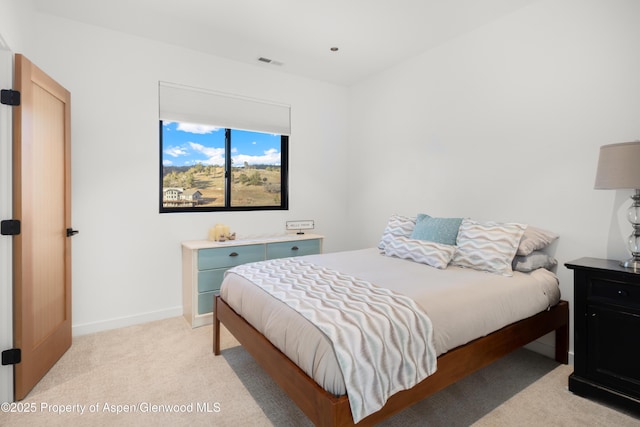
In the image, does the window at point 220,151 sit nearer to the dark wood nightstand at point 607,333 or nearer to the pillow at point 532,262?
the pillow at point 532,262

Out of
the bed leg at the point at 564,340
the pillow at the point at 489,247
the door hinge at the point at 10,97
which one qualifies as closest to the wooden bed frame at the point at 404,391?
the bed leg at the point at 564,340

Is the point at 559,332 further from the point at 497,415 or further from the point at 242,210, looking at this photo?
the point at 242,210

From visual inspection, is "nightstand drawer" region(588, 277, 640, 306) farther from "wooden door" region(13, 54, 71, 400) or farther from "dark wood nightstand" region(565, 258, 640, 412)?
"wooden door" region(13, 54, 71, 400)

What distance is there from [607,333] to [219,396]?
238 cm

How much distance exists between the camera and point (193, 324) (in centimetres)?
313

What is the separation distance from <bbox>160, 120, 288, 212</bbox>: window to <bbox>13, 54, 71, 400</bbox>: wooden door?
93cm

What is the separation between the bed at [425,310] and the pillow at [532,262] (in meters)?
0.04

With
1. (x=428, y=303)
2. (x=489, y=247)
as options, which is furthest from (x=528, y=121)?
(x=428, y=303)

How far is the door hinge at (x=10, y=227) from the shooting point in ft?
6.34

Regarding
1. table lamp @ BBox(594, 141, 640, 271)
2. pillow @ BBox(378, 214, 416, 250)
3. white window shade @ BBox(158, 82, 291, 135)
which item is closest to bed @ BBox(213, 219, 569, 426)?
pillow @ BBox(378, 214, 416, 250)

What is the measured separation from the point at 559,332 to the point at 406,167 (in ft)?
6.82

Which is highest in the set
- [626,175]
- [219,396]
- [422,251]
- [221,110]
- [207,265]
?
[221,110]

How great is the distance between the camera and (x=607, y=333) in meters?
1.99

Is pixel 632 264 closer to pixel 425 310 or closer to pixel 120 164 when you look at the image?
pixel 425 310
